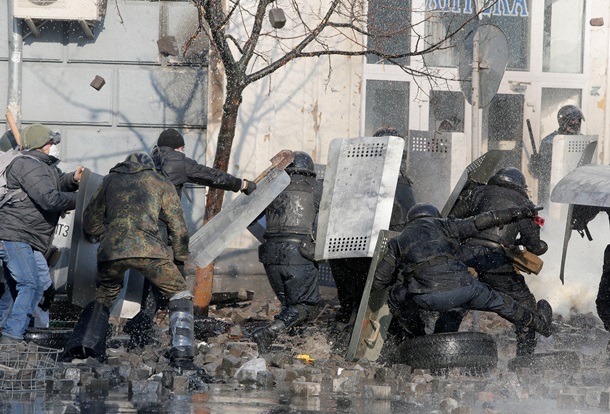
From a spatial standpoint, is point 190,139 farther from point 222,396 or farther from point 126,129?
point 222,396

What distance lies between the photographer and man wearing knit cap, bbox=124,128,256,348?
9.83 metres

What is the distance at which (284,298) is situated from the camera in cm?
1033

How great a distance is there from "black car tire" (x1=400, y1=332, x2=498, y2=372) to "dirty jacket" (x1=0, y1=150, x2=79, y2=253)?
2.99 m

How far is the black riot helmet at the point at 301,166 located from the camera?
10242mm

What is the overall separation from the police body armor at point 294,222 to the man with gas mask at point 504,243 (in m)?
1.36

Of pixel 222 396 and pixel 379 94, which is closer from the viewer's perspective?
pixel 222 396

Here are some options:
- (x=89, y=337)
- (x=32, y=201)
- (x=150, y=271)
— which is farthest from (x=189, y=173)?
(x=89, y=337)

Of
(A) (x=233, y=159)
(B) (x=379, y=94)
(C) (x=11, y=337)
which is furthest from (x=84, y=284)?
(B) (x=379, y=94)

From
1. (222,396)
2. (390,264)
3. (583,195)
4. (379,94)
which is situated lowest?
(222,396)

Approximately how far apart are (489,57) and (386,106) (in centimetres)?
340

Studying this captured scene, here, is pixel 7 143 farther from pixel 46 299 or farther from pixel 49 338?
pixel 49 338

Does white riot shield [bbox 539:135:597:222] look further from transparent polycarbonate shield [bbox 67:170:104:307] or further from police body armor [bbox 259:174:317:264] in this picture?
transparent polycarbonate shield [bbox 67:170:104:307]

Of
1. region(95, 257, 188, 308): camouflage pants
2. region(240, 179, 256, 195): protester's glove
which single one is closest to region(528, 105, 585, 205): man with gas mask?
region(240, 179, 256, 195): protester's glove

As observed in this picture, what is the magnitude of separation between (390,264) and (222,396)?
200cm
